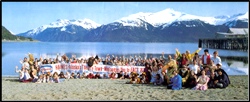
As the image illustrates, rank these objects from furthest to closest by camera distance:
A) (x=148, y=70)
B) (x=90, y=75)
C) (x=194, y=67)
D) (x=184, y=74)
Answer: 1. (x=90, y=75)
2. (x=148, y=70)
3. (x=194, y=67)
4. (x=184, y=74)

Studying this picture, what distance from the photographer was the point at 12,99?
912cm

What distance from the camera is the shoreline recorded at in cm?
930

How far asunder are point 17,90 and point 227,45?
39736 mm

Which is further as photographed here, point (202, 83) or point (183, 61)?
point (183, 61)

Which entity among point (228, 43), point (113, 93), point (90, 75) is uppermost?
point (228, 43)

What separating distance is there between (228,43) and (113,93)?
Answer: 129 ft

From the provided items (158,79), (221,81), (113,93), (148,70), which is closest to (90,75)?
(148,70)

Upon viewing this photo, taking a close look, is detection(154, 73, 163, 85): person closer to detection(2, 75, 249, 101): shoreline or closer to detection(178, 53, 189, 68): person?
detection(2, 75, 249, 101): shoreline

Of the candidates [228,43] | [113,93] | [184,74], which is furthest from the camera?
[228,43]

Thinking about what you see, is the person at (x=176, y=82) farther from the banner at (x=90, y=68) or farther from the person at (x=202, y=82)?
the banner at (x=90, y=68)

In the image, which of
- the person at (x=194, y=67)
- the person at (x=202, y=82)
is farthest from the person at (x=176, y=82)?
the person at (x=194, y=67)

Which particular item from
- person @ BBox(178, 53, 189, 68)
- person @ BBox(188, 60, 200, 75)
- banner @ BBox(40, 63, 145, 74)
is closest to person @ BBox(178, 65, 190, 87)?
person @ BBox(188, 60, 200, 75)

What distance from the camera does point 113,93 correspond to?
10.1m

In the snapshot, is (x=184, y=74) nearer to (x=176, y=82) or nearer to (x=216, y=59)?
(x=176, y=82)
